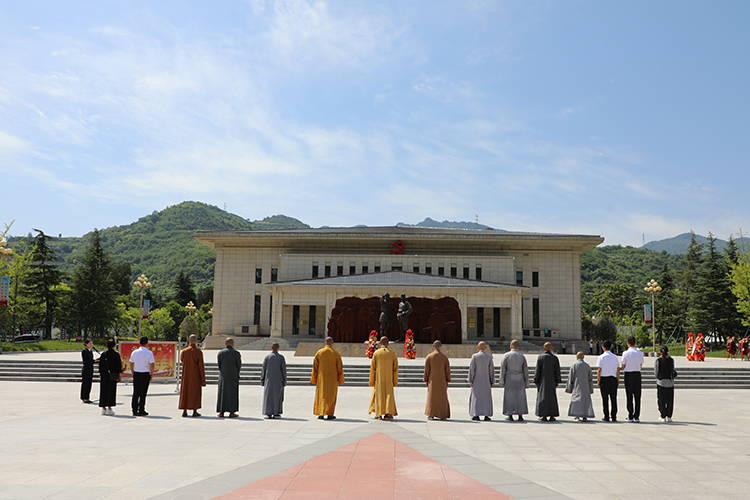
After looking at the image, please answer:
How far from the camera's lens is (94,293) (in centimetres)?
4853

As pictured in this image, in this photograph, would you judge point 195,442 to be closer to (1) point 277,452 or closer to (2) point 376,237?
(1) point 277,452

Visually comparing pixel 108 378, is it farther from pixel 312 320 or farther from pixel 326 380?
pixel 312 320

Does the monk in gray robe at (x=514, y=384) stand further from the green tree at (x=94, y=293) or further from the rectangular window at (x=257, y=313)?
the green tree at (x=94, y=293)

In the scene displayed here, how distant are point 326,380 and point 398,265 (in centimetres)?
3573

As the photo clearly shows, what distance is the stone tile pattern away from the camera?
19.1 ft

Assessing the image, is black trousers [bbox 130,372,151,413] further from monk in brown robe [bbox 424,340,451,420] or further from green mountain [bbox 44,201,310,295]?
green mountain [bbox 44,201,310,295]

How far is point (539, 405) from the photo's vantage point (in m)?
11.5

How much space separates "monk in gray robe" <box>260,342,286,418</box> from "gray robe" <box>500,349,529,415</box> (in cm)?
488

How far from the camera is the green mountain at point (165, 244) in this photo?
104 m

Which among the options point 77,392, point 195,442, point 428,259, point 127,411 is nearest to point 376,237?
point 428,259

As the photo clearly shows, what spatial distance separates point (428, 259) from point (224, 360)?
36430mm

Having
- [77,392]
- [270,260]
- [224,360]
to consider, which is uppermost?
[270,260]

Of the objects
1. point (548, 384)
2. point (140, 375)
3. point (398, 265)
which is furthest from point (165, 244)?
point (548, 384)

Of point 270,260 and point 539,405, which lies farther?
point 270,260
